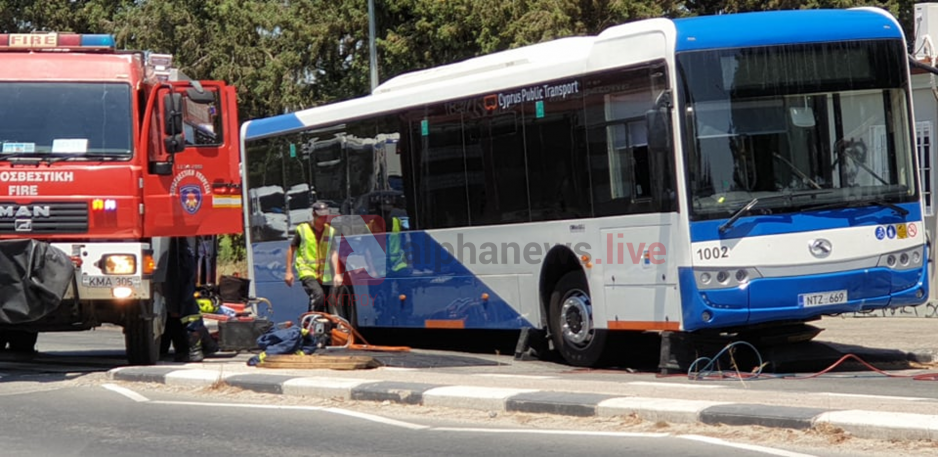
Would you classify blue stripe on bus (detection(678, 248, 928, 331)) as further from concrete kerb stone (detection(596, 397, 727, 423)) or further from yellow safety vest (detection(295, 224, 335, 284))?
yellow safety vest (detection(295, 224, 335, 284))

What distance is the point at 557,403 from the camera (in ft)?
34.3

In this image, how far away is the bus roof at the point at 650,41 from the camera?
13.7 m

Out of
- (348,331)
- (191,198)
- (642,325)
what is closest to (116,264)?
(191,198)

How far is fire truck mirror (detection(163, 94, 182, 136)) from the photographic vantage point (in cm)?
1440

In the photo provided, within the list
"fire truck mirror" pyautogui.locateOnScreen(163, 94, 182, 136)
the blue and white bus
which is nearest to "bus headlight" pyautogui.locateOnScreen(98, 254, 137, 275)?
"fire truck mirror" pyautogui.locateOnScreen(163, 94, 182, 136)

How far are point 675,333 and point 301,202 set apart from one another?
312 inches

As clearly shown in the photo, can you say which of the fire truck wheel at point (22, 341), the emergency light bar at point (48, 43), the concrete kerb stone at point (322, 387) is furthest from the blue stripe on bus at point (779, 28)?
the fire truck wheel at point (22, 341)

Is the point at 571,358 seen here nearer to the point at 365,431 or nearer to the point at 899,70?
the point at 899,70

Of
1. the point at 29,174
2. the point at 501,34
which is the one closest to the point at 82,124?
the point at 29,174

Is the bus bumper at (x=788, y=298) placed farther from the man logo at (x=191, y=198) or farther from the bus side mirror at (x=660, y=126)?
the man logo at (x=191, y=198)

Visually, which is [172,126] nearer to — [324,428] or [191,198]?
[191,198]

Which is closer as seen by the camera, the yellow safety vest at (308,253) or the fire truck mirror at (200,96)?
the fire truck mirror at (200,96)

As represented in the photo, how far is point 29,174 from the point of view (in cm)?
1406

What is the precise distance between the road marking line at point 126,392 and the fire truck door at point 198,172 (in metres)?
1.65
